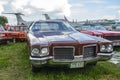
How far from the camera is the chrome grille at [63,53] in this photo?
5.96 meters

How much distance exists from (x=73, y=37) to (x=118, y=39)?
5.32 metres

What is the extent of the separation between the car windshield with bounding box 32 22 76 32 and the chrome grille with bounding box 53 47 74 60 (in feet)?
6.32

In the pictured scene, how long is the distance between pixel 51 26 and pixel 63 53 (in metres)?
2.32

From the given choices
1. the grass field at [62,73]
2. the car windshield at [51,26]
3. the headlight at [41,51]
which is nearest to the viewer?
the headlight at [41,51]

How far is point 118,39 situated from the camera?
1124cm

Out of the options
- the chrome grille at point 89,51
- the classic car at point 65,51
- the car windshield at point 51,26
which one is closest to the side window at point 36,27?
the car windshield at point 51,26

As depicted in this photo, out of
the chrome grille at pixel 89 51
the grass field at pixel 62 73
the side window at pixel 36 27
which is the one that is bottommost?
the grass field at pixel 62 73

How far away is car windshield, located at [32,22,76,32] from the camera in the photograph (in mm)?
7965

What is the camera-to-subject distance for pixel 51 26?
8.12m

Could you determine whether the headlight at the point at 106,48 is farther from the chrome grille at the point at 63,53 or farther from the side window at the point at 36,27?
the side window at the point at 36,27

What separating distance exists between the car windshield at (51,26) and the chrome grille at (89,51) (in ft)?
6.28

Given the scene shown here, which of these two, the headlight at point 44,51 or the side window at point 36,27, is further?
the side window at point 36,27

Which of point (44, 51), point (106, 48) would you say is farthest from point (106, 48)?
point (44, 51)

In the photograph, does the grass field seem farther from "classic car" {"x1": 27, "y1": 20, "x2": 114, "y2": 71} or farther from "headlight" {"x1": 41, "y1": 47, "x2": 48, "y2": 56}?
"headlight" {"x1": 41, "y1": 47, "x2": 48, "y2": 56}
